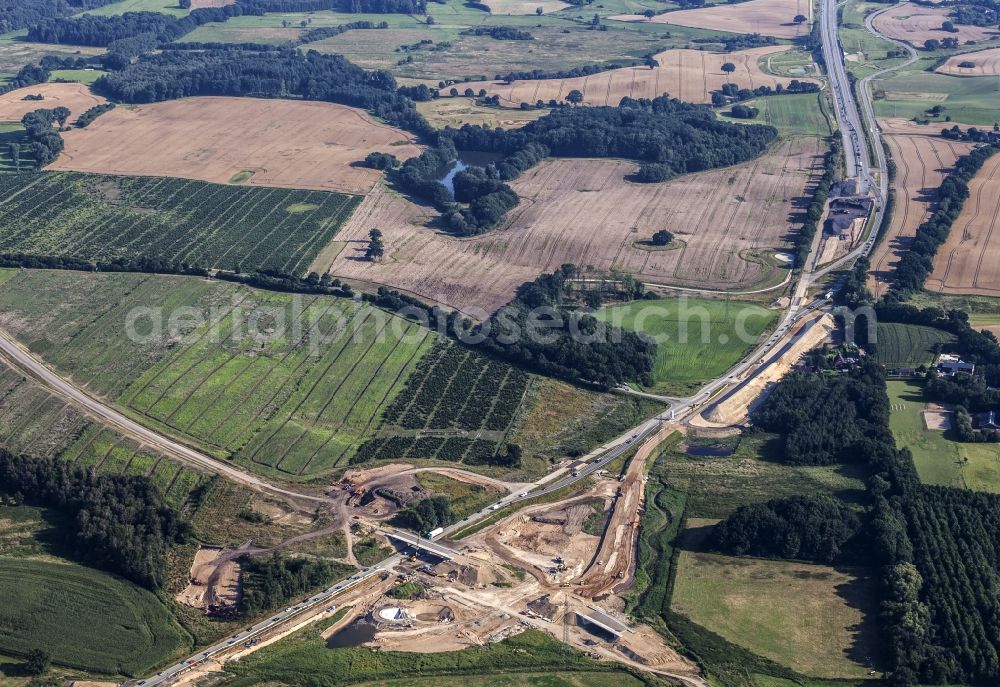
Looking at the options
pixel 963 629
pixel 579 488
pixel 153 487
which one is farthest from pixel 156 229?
pixel 963 629

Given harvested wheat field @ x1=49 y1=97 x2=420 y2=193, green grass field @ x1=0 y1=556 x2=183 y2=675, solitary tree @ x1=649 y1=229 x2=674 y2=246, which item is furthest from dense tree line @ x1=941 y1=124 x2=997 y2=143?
green grass field @ x1=0 y1=556 x2=183 y2=675

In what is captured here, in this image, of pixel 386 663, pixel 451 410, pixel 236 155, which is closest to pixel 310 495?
pixel 451 410

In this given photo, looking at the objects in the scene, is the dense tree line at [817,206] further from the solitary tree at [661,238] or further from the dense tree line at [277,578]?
the dense tree line at [277,578]

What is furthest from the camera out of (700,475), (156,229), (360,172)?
(360,172)

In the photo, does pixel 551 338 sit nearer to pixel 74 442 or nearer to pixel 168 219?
pixel 74 442

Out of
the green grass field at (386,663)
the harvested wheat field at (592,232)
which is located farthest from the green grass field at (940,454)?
the green grass field at (386,663)

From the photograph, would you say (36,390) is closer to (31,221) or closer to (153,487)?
(153,487)
